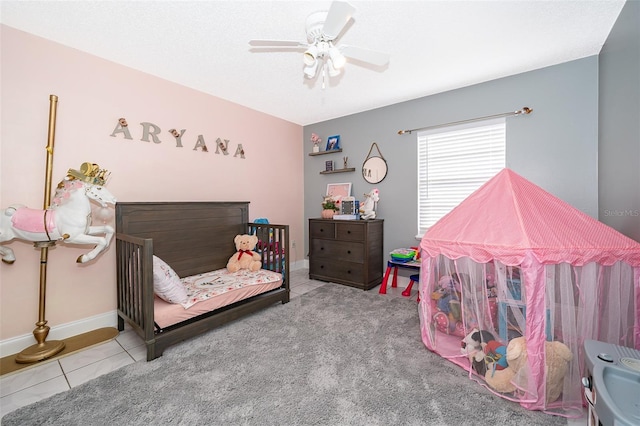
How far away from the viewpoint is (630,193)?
1.89 m

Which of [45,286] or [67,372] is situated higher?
[45,286]

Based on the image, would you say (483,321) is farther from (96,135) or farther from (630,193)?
(96,135)

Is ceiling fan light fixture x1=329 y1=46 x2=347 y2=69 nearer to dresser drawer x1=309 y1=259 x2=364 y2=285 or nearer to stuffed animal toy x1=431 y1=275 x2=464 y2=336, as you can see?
stuffed animal toy x1=431 y1=275 x2=464 y2=336

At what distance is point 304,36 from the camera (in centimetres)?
221

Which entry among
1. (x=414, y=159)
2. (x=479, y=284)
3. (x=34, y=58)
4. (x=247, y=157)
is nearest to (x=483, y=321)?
(x=479, y=284)

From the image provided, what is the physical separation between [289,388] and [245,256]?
178 cm

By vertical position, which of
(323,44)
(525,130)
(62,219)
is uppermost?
(323,44)

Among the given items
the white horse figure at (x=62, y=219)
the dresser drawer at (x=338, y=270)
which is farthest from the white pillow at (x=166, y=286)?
the dresser drawer at (x=338, y=270)

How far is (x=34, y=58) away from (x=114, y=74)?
54 cm

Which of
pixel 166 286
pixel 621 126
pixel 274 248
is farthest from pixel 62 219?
pixel 621 126

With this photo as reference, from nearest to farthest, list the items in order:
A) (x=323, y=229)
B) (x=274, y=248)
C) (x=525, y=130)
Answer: (x=525, y=130), (x=274, y=248), (x=323, y=229)

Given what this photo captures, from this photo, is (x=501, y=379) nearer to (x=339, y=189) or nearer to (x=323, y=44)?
(x=323, y=44)

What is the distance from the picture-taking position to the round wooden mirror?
386 cm

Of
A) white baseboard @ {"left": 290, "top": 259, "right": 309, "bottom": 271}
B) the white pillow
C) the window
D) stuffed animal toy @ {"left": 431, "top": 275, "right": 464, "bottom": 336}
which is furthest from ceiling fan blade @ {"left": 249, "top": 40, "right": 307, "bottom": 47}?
white baseboard @ {"left": 290, "top": 259, "right": 309, "bottom": 271}
